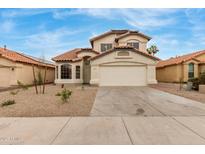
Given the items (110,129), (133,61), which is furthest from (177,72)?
(110,129)

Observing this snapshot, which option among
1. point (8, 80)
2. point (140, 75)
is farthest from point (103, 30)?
point (8, 80)

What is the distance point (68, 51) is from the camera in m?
27.2

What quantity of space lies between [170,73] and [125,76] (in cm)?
1185

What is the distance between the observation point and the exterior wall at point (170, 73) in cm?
2687

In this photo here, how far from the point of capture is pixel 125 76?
825 inches

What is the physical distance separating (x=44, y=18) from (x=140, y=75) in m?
11.6

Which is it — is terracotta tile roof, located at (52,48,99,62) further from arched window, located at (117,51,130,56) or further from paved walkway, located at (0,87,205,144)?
paved walkway, located at (0,87,205,144)

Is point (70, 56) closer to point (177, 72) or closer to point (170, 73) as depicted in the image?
point (177, 72)

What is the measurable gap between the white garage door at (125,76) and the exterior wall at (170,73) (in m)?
8.53

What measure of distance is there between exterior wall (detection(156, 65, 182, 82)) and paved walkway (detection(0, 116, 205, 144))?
21.2m

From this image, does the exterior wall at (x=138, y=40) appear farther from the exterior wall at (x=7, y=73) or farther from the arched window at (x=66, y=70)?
the exterior wall at (x=7, y=73)

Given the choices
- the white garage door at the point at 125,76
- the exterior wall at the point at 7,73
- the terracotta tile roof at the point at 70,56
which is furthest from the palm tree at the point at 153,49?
the exterior wall at the point at 7,73

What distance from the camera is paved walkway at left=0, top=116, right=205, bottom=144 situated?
484cm

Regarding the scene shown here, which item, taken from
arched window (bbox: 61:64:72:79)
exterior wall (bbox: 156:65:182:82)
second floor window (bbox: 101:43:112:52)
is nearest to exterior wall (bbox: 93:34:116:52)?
second floor window (bbox: 101:43:112:52)
